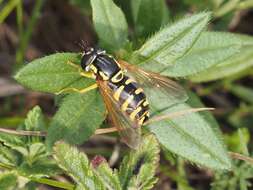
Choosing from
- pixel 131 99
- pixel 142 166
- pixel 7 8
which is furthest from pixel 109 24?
pixel 7 8

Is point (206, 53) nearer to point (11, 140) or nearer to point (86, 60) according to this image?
point (86, 60)

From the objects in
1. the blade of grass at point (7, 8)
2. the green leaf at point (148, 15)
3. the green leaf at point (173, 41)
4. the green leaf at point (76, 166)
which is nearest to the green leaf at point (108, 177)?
the green leaf at point (76, 166)

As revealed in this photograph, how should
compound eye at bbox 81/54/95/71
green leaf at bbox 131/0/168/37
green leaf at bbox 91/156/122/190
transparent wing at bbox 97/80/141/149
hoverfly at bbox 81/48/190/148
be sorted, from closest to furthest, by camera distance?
green leaf at bbox 91/156/122/190
transparent wing at bbox 97/80/141/149
hoverfly at bbox 81/48/190/148
compound eye at bbox 81/54/95/71
green leaf at bbox 131/0/168/37

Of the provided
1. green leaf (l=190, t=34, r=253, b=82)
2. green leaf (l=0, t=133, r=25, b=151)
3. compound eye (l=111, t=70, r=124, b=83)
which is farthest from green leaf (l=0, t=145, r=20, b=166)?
green leaf (l=190, t=34, r=253, b=82)

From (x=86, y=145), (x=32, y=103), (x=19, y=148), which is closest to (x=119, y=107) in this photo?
(x=19, y=148)

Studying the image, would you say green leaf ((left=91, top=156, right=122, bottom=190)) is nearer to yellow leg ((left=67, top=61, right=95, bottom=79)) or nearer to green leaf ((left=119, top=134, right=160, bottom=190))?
green leaf ((left=119, top=134, right=160, bottom=190))

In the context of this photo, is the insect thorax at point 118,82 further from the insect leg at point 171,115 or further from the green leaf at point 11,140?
the green leaf at point 11,140
